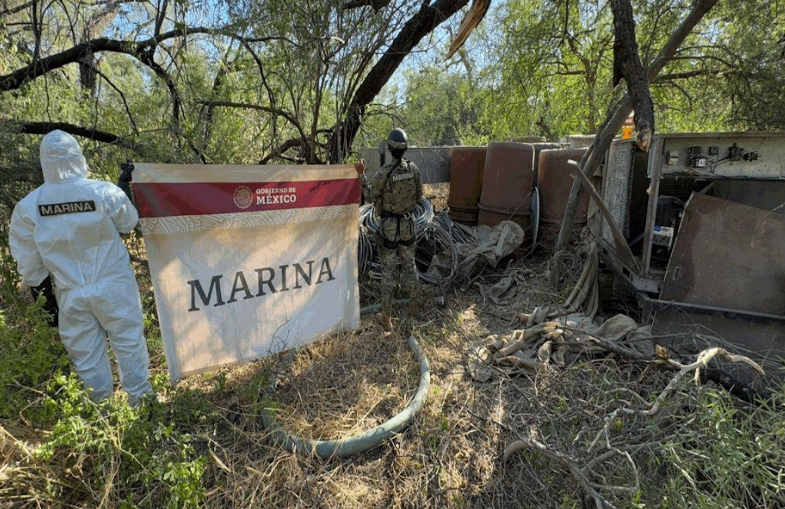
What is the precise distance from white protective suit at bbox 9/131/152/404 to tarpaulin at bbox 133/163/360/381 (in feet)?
0.68

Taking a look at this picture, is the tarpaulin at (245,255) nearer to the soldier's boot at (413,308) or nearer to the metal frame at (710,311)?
the soldier's boot at (413,308)

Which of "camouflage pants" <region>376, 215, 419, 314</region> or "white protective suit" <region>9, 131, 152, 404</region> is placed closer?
"white protective suit" <region>9, 131, 152, 404</region>

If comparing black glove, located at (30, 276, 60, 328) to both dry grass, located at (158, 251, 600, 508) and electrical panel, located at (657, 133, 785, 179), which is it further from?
electrical panel, located at (657, 133, 785, 179)

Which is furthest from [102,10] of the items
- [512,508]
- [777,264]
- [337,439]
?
[777,264]

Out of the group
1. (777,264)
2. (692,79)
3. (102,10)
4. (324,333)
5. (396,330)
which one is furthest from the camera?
(692,79)

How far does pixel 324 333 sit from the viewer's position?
340 cm

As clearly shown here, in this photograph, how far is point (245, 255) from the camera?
2.90m

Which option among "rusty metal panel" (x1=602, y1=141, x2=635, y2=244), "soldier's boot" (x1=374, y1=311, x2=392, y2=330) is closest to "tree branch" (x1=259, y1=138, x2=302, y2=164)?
"soldier's boot" (x1=374, y1=311, x2=392, y2=330)

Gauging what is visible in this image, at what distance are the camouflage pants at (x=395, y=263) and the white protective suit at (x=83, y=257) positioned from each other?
216 centimetres

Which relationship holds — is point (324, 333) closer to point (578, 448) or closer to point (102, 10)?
point (578, 448)

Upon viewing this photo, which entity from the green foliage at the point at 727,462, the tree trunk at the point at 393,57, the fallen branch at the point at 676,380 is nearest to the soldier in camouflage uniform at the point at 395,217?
the tree trunk at the point at 393,57

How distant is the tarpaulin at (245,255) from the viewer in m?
2.59

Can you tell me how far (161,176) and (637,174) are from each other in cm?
471

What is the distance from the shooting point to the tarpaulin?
2590mm
